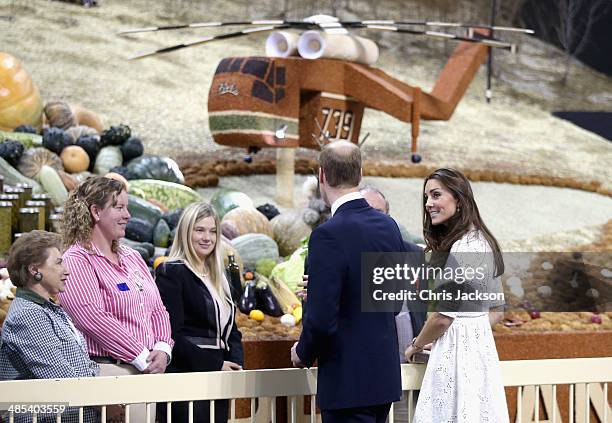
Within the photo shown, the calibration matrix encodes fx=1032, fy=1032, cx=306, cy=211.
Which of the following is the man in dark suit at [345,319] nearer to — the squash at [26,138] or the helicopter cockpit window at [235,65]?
the helicopter cockpit window at [235,65]

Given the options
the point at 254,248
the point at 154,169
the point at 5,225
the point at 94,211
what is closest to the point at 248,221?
the point at 254,248

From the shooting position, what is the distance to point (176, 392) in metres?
2.83

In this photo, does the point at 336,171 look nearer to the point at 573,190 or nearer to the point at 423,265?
the point at 423,265

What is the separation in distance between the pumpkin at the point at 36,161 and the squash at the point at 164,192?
66 centimetres

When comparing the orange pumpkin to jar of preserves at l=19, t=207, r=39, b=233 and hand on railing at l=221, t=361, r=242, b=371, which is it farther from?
hand on railing at l=221, t=361, r=242, b=371

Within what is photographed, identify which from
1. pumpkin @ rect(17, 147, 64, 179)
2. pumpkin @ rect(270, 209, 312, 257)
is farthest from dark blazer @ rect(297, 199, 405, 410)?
pumpkin @ rect(17, 147, 64, 179)

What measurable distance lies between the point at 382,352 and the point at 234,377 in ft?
1.40

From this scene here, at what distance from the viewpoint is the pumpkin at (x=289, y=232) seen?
6680mm

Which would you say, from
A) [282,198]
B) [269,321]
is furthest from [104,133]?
[269,321]

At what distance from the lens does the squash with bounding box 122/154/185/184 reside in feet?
24.9

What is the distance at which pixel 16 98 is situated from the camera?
8.51 meters

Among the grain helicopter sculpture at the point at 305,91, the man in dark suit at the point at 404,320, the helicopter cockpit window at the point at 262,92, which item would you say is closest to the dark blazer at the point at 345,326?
the man in dark suit at the point at 404,320

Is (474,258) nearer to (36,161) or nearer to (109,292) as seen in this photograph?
(109,292)

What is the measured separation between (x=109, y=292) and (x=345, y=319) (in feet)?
2.55
